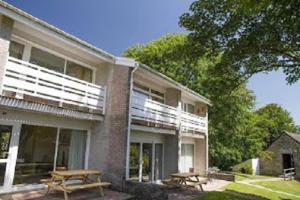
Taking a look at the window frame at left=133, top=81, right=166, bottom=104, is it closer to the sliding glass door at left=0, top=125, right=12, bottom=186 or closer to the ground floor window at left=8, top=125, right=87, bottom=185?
the ground floor window at left=8, top=125, right=87, bottom=185

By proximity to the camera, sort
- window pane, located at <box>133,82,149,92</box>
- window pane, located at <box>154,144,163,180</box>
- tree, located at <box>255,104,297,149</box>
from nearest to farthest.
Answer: window pane, located at <box>133,82,149,92</box>
window pane, located at <box>154,144,163,180</box>
tree, located at <box>255,104,297,149</box>

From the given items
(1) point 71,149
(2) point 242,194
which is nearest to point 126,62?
(1) point 71,149

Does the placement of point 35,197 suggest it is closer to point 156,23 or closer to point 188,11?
point 188,11

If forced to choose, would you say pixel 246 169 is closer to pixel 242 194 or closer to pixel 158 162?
pixel 242 194

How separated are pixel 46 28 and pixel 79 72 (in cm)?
379

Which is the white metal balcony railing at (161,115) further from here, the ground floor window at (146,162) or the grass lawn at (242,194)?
the grass lawn at (242,194)

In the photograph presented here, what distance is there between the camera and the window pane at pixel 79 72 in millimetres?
13163

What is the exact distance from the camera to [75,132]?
13.0 meters

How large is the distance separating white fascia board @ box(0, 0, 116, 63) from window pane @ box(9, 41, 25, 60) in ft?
4.34

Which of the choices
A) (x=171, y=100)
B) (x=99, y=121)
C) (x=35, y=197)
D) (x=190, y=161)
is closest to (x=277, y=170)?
(x=190, y=161)

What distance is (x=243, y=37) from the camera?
1409 cm

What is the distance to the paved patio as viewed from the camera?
9656mm

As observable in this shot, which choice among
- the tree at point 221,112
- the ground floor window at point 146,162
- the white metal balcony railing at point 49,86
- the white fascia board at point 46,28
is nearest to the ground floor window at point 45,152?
the white metal balcony railing at point 49,86

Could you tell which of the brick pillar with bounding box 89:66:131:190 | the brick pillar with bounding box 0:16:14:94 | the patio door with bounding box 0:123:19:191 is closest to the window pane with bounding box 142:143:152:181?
the brick pillar with bounding box 89:66:131:190
